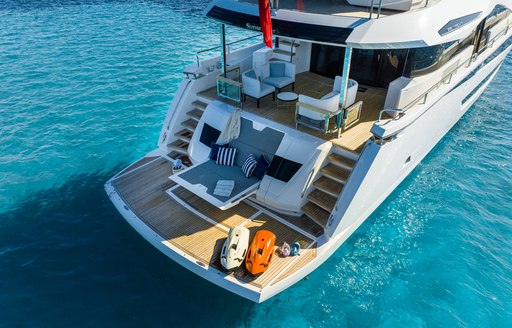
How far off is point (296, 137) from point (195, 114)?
4.36 meters

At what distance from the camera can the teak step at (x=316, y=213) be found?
31.7 feet

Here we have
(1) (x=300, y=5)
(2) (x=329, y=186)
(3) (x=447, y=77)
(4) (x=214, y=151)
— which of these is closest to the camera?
(2) (x=329, y=186)

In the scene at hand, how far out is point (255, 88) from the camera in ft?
39.0

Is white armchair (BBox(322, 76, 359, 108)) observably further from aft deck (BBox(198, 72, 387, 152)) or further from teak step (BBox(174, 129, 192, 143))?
teak step (BBox(174, 129, 192, 143))

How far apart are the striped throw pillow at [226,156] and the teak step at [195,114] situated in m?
2.28

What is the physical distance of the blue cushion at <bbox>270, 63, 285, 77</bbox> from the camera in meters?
13.0

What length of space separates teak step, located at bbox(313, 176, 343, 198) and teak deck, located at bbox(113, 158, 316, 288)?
131cm

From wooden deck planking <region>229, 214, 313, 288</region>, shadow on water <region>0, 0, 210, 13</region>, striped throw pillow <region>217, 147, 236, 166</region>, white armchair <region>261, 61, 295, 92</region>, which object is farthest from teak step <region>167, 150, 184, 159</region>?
shadow on water <region>0, 0, 210, 13</region>

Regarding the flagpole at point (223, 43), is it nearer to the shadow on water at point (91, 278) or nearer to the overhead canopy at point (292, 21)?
the overhead canopy at point (292, 21)

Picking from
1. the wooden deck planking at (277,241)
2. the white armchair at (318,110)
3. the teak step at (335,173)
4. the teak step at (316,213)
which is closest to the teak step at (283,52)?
the white armchair at (318,110)

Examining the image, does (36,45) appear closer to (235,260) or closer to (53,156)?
(53,156)

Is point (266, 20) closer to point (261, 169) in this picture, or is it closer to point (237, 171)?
point (261, 169)

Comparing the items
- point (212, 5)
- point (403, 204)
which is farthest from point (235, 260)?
point (212, 5)

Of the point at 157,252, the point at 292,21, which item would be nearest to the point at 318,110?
the point at 292,21
